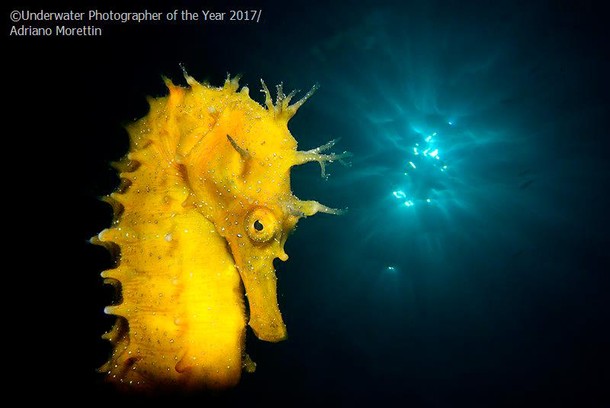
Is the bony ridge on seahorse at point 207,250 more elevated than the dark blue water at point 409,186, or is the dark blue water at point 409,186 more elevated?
the dark blue water at point 409,186

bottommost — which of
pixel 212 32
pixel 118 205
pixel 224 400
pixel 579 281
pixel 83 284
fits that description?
pixel 224 400

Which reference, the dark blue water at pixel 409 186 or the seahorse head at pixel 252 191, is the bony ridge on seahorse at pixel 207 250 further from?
the dark blue water at pixel 409 186

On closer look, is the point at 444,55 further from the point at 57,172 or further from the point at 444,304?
the point at 57,172

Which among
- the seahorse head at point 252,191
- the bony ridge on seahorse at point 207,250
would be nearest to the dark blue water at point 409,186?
the bony ridge on seahorse at point 207,250

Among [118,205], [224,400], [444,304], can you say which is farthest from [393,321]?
[118,205]

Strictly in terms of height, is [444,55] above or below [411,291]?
above

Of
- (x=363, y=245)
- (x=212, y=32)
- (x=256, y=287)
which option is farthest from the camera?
(x=363, y=245)
